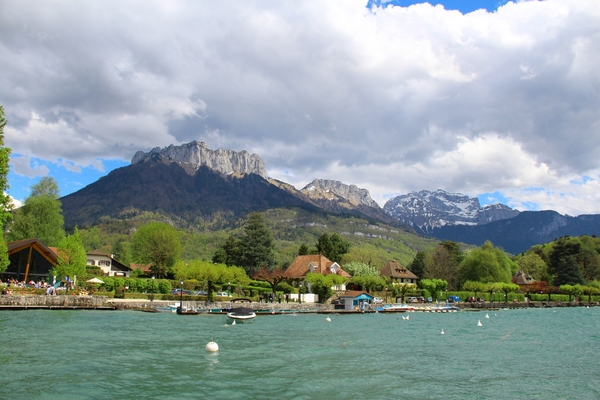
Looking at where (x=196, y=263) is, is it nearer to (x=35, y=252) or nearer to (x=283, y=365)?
(x=35, y=252)

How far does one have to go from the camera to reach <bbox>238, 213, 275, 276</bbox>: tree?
103375 millimetres

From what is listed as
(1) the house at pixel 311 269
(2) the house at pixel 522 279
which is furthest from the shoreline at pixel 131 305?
(2) the house at pixel 522 279

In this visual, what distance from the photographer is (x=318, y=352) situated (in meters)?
26.4

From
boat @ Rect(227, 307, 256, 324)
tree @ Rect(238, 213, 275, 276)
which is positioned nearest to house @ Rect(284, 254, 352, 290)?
tree @ Rect(238, 213, 275, 276)

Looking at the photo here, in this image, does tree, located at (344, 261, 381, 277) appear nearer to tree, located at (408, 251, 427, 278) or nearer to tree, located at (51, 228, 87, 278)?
tree, located at (408, 251, 427, 278)

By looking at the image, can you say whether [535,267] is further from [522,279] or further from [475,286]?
[475,286]

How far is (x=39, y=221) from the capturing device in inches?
3157

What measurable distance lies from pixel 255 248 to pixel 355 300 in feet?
108

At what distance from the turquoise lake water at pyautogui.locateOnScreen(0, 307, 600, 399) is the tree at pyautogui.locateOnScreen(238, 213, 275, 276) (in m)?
67.2

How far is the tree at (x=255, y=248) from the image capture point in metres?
103

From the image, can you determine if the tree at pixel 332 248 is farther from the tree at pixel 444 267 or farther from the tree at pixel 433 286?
the tree at pixel 433 286

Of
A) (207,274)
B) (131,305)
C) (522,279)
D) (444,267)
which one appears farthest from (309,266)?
(522,279)

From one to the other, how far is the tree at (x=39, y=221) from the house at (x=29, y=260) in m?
15.1

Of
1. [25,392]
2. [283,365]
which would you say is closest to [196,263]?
[283,365]
